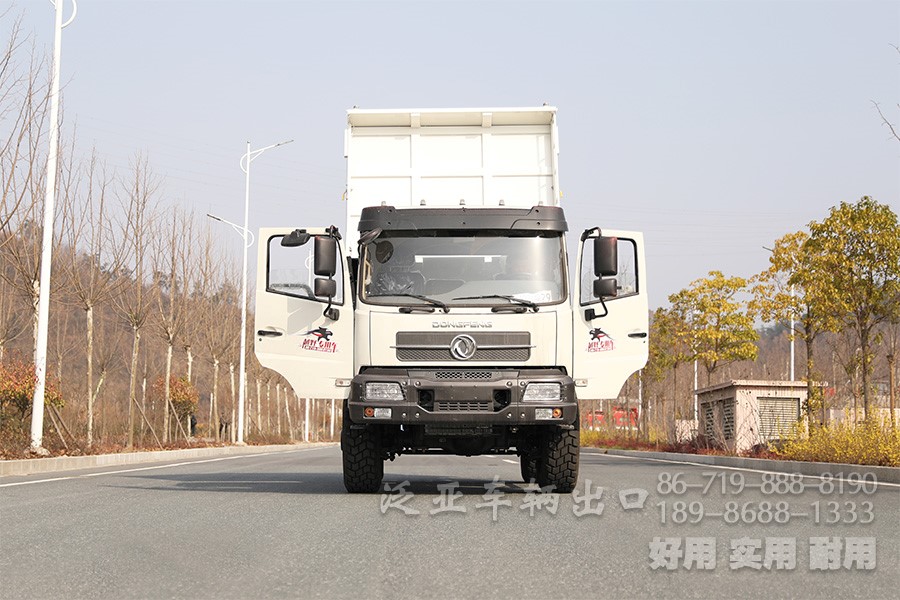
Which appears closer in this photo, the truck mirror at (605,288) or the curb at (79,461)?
the truck mirror at (605,288)

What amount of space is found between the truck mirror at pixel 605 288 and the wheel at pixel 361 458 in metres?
2.76

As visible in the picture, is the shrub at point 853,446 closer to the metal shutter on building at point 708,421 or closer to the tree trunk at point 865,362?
the tree trunk at point 865,362

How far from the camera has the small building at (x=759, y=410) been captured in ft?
86.5

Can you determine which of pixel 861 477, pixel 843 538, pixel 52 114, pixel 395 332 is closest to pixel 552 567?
pixel 843 538

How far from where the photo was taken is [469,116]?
41.5ft

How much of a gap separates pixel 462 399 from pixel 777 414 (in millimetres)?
18338

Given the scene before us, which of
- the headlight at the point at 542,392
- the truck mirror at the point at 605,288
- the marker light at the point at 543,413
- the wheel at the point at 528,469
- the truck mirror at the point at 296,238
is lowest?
the wheel at the point at 528,469

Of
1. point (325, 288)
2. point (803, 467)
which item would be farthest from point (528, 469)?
point (803, 467)

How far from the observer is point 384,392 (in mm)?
10391

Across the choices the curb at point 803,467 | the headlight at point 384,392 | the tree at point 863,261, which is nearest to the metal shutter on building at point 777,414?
the curb at point 803,467

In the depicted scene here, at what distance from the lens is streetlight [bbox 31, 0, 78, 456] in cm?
2022

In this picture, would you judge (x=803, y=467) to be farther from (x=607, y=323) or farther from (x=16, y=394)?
(x=16, y=394)

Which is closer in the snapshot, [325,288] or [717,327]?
[325,288]

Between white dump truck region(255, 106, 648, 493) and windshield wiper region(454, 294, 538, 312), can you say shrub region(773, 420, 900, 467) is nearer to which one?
white dump truck region(255, 106, 648, 493)
